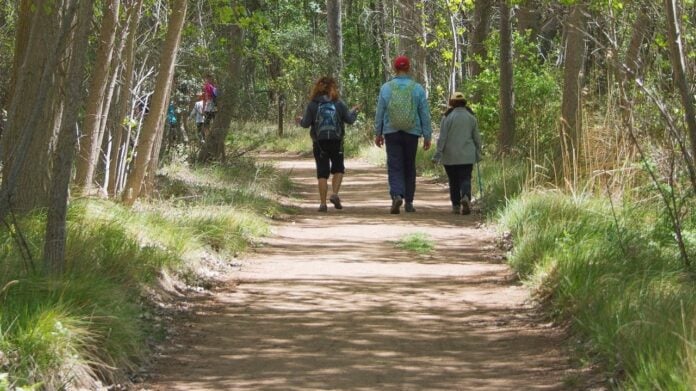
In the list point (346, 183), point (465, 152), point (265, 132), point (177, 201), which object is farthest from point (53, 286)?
point (265, 132)

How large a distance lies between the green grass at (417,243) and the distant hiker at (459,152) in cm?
302

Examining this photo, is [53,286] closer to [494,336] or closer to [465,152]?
[494,336]

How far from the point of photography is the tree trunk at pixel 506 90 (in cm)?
2008

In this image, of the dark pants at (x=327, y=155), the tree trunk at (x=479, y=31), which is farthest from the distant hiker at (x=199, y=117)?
the dark pants at (x=327, y=155)

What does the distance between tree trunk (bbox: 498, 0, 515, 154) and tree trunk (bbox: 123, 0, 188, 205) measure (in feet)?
27.3

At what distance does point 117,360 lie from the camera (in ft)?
22.7

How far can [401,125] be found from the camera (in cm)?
1571

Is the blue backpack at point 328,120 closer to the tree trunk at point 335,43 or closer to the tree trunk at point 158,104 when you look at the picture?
the tree trunk at point 158,104

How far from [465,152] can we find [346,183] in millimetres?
7467

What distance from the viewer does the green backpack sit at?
1571 centimetres

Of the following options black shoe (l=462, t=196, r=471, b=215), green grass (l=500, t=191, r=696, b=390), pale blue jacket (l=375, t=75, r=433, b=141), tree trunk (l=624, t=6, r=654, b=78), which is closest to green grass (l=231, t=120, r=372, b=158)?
pale blue jacket (l=375, t=75, r=433, b=141)

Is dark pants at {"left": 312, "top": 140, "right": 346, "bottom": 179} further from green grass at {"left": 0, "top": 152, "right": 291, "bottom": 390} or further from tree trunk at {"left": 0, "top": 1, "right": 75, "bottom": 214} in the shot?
tree trunk at {"left": 0, "top": 1, "right": 75, "bottom": 214}

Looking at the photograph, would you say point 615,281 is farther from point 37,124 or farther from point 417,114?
point 417,114

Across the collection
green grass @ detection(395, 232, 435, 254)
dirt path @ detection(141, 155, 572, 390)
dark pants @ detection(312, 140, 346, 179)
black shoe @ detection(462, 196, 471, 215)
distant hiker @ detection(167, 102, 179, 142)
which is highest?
distant hiker @ detection(167, 102, 179, 142)
